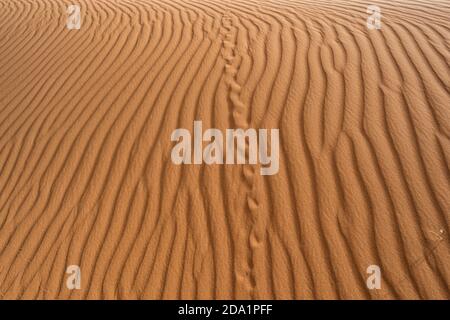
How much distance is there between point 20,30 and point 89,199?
14.2 ft

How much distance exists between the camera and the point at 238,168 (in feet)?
9.44

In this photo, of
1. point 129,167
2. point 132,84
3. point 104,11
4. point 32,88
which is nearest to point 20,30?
point 104,11

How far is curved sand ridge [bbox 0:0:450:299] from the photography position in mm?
2338

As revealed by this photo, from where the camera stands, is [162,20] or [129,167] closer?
[129,167]

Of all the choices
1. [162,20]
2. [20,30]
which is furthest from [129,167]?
[20,30]

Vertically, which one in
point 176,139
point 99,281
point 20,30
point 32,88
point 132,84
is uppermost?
point 20,30

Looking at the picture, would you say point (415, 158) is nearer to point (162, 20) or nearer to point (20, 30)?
point (162, 20)

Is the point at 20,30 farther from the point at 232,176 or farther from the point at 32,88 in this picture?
the point at 232,176

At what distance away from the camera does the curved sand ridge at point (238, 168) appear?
2.34 metres

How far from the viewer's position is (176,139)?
3.16 metres
